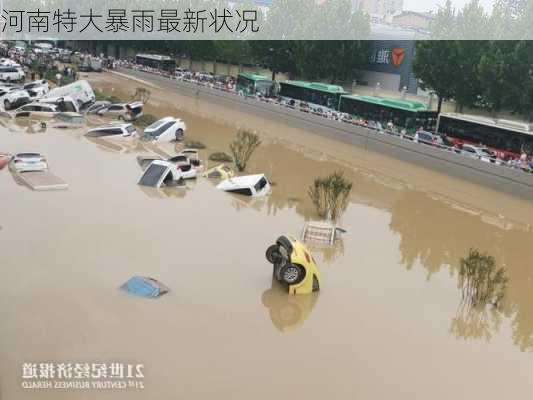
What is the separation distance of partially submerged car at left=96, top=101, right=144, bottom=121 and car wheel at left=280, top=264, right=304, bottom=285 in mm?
22732

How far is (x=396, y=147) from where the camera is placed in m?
29.7

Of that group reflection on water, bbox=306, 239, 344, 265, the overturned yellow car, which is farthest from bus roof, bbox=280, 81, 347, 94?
the overturned yellow car

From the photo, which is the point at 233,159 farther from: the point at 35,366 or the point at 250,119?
the point at 35,366

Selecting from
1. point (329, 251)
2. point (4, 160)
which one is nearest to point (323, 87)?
point (4, 160)

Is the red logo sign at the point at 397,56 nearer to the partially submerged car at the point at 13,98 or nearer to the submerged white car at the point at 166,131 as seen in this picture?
the submerged white car at the point at 166,131

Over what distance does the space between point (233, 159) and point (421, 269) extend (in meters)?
12.4

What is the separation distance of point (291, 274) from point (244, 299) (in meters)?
1.14

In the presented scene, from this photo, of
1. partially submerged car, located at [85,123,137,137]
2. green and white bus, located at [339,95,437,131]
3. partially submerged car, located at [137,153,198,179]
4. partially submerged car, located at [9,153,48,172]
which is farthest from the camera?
green and white bus, located at [339,95,437,131]

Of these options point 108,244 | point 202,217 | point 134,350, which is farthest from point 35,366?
point 202,217

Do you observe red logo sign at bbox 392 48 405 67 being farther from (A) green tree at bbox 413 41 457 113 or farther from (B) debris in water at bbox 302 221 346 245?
(B) debris in water at bbox 302 221 346 245

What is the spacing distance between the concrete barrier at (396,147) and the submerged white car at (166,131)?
9.54 meters

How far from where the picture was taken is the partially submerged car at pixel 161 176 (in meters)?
19.5

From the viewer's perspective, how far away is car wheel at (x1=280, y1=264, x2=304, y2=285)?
12430 millimetres

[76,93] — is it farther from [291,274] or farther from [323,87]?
[291,274]
